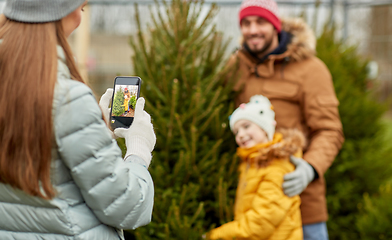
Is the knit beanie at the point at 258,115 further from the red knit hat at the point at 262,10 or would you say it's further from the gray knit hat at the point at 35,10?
the gray knit hat at the point at 35,10

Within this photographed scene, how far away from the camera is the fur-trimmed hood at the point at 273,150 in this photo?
7.77 ft

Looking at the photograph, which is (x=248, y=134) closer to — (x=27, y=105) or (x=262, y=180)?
(x=262, y=180)

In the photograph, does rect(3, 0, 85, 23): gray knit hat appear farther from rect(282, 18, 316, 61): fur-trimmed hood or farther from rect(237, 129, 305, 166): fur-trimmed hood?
rect(282, 18, 316, 61): fur-trimmed hood

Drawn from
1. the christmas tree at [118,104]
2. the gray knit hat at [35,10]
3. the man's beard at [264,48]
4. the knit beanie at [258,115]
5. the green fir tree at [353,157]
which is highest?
the gray knit hat at [35,10]

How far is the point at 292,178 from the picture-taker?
2377mm

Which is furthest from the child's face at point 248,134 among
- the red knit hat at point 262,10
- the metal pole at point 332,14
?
the metal pole at point 332,14

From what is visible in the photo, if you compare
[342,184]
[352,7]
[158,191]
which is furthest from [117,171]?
[352,7]

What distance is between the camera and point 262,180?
2385 mm

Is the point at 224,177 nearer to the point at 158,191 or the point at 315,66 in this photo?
the point at 158,191

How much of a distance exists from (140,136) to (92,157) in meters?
0.33

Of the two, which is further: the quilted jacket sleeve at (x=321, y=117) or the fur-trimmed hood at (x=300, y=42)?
the fur-trimmed hood at (x=300, y=42)

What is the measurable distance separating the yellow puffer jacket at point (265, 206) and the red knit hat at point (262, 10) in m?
0.94

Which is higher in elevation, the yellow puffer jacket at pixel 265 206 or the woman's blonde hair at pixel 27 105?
the woman's blonde hair at pixel 27 105

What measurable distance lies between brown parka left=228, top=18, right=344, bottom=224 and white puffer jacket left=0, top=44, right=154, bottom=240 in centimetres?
156
